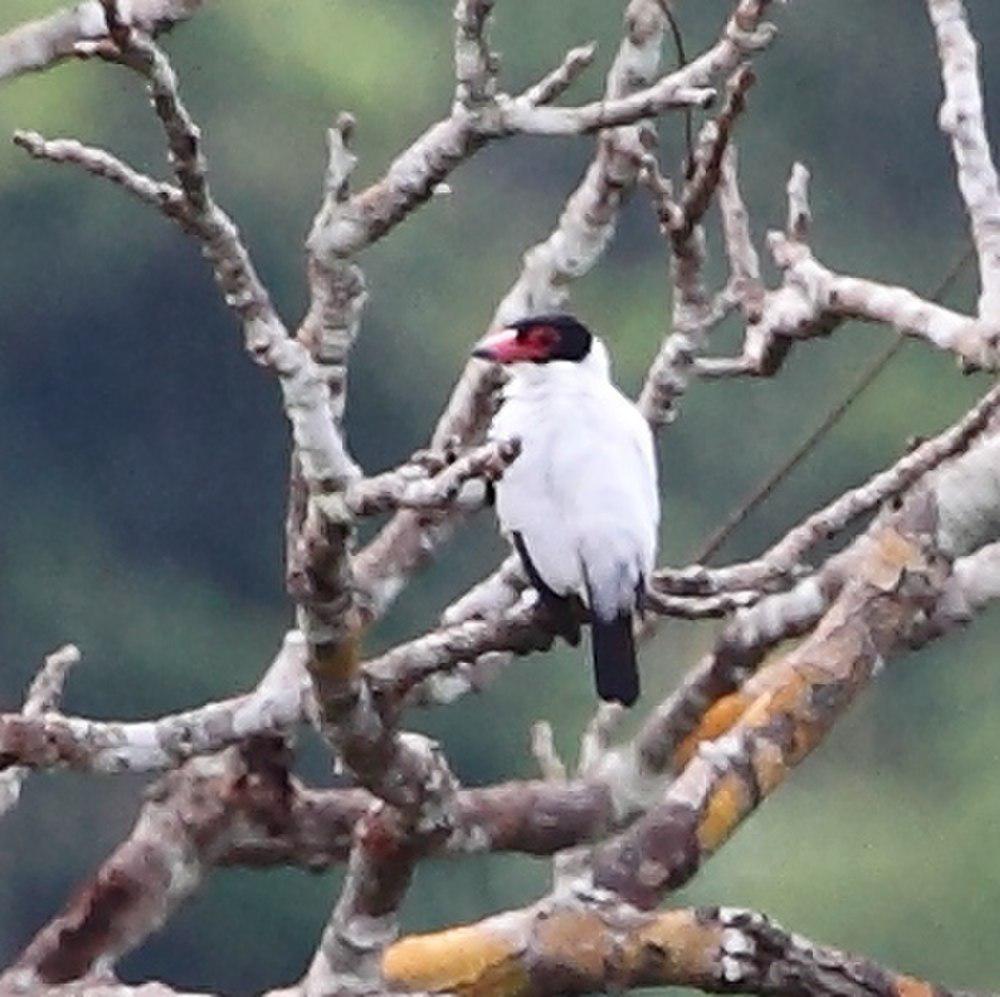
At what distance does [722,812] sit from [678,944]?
136 millimetres

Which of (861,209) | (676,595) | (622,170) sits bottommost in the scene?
(676,595)

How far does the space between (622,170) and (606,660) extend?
404 millimetres

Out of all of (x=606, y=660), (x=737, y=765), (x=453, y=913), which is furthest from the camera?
(x=453, y=913)

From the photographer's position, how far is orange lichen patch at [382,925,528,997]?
9.31 ft

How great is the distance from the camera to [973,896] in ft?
35.6

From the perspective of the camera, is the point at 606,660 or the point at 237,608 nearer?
the point at 606,660

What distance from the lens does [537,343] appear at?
3465 mm

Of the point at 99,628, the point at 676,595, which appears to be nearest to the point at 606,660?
the point at 676,595

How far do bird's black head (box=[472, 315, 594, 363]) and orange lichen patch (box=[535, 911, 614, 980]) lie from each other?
77 cm

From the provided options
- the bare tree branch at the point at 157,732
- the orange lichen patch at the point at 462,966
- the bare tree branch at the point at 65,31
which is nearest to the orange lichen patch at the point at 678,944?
the orange lichen patch at the point at 462,966

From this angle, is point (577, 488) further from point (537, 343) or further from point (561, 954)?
point (561, 954)

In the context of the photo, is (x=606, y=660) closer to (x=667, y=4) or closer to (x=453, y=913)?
(x=667, y=4)

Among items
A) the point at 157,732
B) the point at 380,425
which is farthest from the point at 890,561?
the point at 380,425

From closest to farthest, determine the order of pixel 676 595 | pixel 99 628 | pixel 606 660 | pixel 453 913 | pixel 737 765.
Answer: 1. pixel 737 765
2. pixel 676 595
3. pixel 606 660
4. pixel 453 913
5. pixel 99 628
